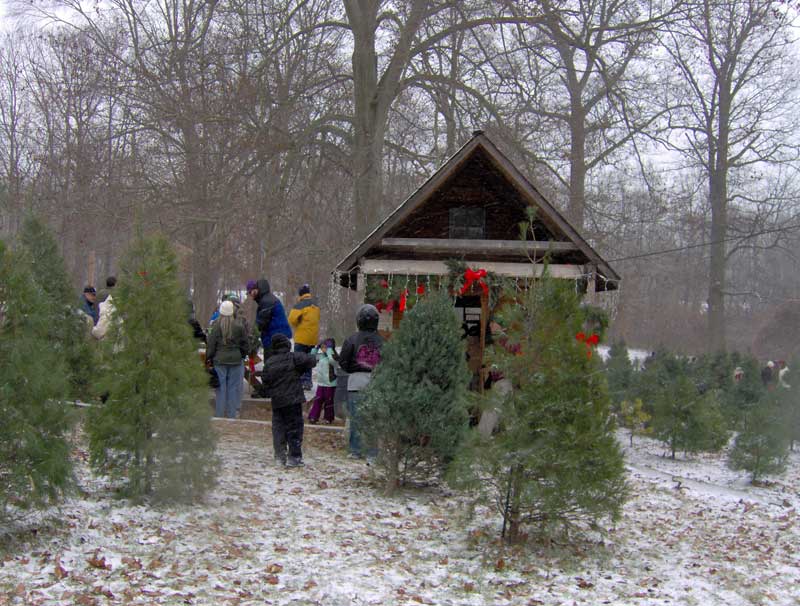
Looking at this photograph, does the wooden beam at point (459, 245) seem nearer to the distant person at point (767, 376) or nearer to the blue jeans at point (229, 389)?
the blue jeans at point (229, 389)

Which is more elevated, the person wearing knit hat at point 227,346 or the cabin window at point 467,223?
the cabin window at point 467,223

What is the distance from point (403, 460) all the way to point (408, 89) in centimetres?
1214

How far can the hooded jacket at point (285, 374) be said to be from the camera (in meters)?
8.10

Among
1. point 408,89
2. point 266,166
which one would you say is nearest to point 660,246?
point 408,89

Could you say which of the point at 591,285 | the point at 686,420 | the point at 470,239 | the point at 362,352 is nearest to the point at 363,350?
the point at 362,352

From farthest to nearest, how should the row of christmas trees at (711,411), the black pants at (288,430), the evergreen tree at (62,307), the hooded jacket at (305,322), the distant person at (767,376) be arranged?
the distant person at (767,376) < the row of christmas trees at (711,411) < the hooded jacket at (305,322) < the evergreen tree at (62,307) < the black pants at (288,430)

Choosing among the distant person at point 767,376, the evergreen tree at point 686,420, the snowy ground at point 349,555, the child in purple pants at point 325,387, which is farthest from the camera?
the distant person at point 767,376

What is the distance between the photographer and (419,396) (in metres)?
7.36

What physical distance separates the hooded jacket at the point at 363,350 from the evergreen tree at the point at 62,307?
10.7ft

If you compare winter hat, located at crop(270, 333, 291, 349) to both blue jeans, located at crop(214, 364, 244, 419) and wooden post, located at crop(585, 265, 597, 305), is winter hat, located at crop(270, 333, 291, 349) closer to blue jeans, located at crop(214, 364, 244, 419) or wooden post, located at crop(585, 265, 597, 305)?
blue jeans, located at crop(214, 364, 244, 419)

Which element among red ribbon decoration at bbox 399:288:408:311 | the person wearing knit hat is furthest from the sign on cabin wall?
the person wearing knit hat

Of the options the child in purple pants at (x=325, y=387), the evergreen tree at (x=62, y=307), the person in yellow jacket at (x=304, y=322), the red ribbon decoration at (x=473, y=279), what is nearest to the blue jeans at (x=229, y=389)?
the person in yellow jacket at (x=304, y=322)

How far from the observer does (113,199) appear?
14.8 m

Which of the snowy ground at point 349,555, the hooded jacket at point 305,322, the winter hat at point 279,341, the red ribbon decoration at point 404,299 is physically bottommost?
the snowy ground at point 349,555
